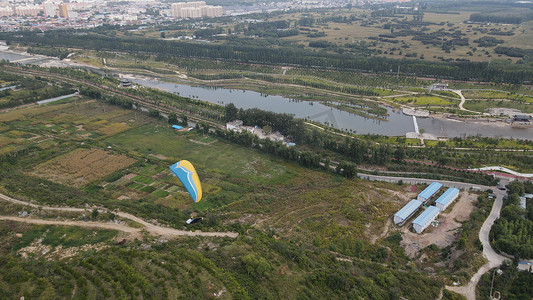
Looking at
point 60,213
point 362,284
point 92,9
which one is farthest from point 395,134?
point 92,9

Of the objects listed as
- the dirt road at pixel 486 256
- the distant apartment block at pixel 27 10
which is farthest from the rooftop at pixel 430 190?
the distant apartment block at pixel 27 10

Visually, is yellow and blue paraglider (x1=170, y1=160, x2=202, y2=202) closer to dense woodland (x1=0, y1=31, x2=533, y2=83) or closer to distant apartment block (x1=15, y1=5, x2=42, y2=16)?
dense woodland (x1=0, y1=31, x2=533, y2=83)

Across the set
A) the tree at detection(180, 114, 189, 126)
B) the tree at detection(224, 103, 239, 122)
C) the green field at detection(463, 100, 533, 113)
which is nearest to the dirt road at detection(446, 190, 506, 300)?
the green field at detection(463, 100, 533, 113)

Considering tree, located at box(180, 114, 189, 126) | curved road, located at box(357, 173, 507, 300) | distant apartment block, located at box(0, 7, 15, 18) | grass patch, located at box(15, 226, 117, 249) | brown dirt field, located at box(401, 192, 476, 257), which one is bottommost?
brown dirt field, located at box(401, 192, 476, 257)

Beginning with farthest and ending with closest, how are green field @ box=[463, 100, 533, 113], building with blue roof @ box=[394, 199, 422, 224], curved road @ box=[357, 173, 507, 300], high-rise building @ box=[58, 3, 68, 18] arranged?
high-rise building @ box=[58, 3, 68, 18], green field @ box=[463, 100, 533, 113], building with blue roof @ box=[394, 199, 422, 224], curved road @ box=[357, 173, 507, 300]

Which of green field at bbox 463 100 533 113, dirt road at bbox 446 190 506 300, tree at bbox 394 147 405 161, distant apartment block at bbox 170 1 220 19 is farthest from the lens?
distant apartment block at bbox 170 1 220 19

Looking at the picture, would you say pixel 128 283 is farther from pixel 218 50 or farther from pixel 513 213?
pixel 218 50
